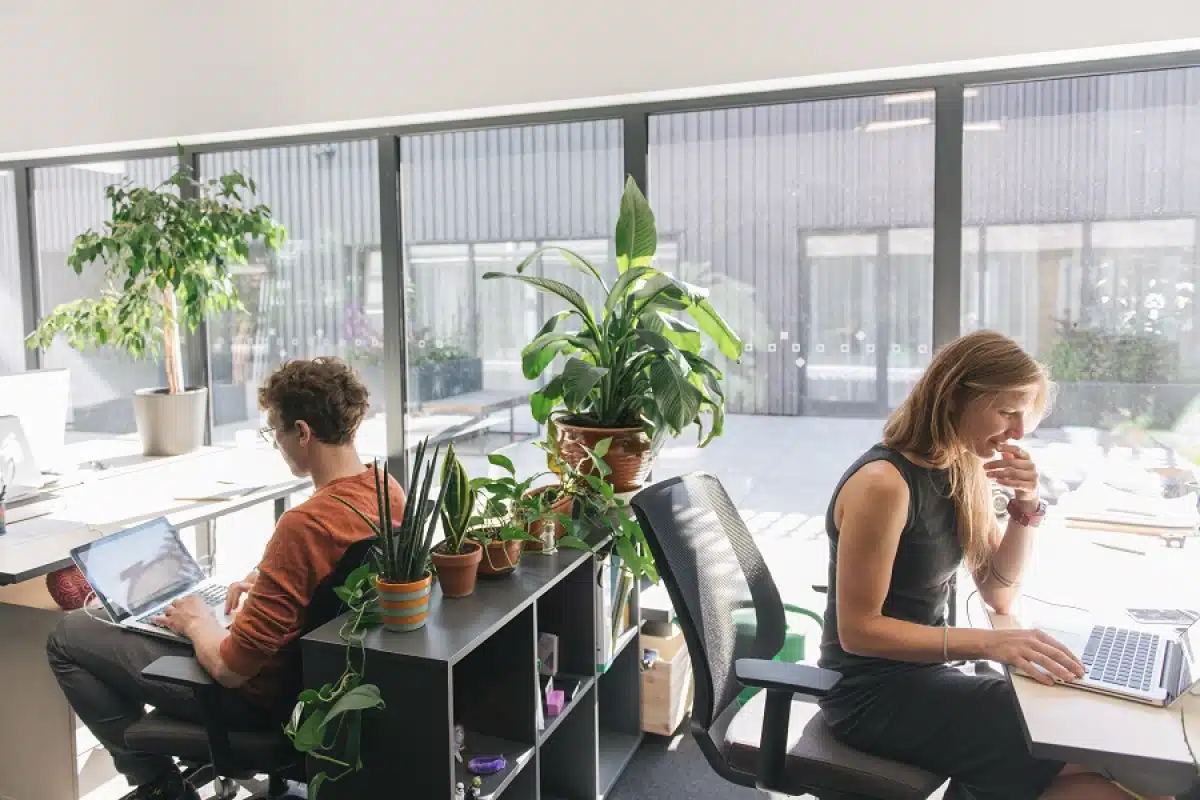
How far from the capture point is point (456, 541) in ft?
6.61

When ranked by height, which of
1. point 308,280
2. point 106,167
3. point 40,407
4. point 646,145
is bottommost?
point 40,407

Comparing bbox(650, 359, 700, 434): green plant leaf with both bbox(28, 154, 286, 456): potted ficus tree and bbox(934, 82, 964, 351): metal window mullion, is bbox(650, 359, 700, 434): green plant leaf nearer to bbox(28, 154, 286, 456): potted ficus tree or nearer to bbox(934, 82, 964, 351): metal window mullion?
bbox(934, 82, 964, 351): metal window mullion

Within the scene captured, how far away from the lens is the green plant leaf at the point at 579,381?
2547mm

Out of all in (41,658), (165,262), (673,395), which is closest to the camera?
(41,658)

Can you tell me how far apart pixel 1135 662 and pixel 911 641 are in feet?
1.23

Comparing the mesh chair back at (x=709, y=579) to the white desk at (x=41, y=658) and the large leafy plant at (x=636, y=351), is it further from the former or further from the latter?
the white desk at (x=41, y=658)

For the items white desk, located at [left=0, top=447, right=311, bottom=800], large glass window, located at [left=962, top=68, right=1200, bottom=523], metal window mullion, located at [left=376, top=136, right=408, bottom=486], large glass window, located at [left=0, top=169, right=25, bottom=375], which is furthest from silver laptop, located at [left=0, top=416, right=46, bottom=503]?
large glass window, located at [left=962, top=68, right=1200, bottom=523]

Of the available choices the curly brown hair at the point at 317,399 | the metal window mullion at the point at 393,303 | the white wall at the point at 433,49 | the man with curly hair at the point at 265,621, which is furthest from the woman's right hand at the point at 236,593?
the white wall at the point at 433,49

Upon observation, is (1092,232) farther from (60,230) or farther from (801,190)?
(60,230)

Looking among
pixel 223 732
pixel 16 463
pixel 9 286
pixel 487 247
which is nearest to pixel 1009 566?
pixel 223 732

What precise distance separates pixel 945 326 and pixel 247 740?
2394mm

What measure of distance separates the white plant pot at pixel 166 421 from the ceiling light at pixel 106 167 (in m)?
1.19

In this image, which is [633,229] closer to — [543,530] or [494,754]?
[543,530]

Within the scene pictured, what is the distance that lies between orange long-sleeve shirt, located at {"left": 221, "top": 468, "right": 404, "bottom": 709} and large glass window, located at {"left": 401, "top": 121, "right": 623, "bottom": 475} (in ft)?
5.57
